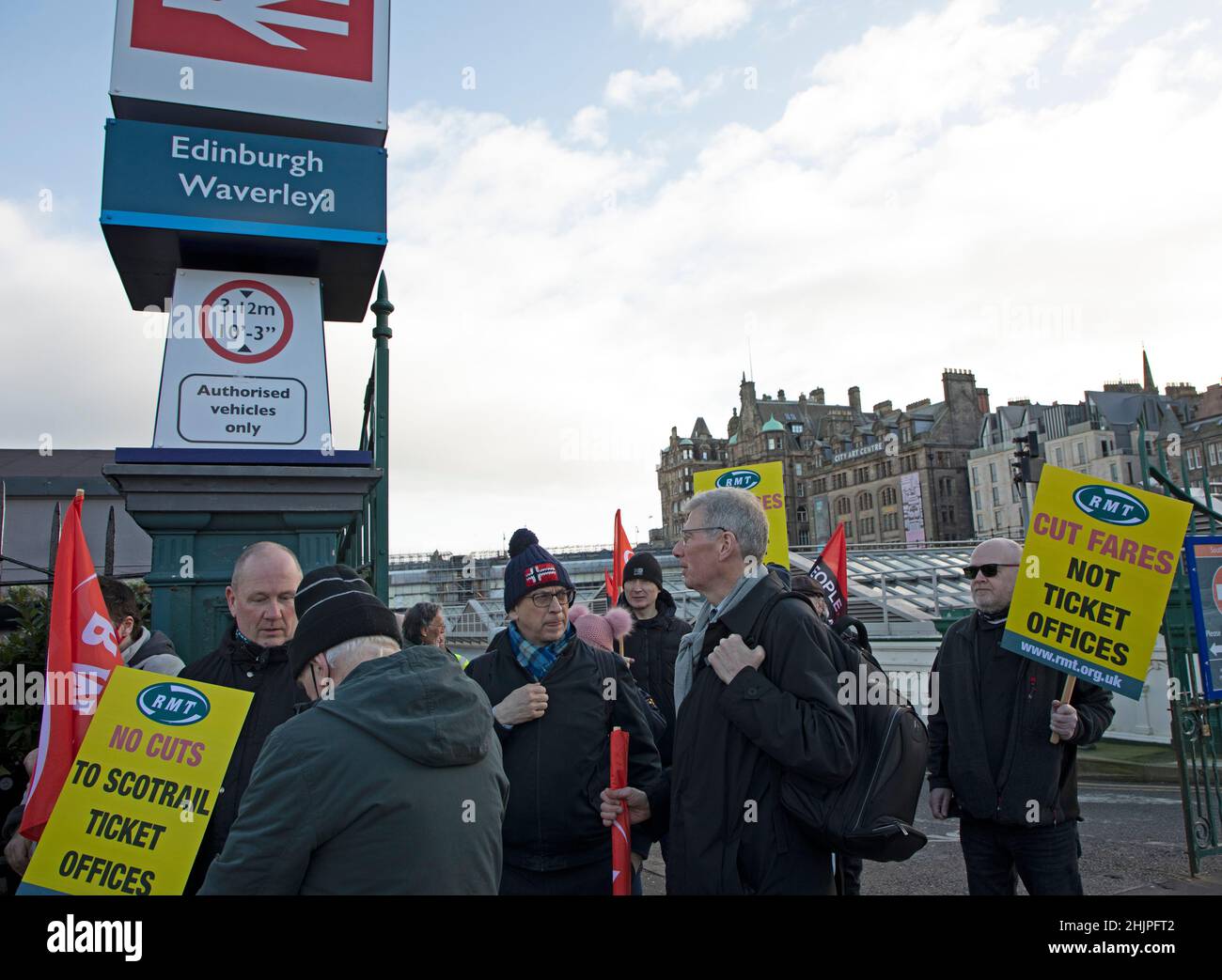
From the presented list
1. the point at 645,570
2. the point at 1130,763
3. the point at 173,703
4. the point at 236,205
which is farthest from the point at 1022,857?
the point at 1130,763

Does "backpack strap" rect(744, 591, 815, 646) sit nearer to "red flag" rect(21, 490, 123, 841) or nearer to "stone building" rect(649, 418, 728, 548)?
"red flag" rect(21, 490, 123, 841)

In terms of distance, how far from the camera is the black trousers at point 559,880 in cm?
321

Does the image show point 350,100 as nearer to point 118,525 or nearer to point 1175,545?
point 1175,545

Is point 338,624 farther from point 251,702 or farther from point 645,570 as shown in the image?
point 645,570

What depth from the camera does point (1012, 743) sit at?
399 cm

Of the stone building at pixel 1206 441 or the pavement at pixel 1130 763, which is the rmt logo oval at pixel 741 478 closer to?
the pavement at pixel 1130 763

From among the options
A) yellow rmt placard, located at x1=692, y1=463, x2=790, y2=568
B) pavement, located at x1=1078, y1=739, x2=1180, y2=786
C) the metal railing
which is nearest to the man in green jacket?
the metal railing

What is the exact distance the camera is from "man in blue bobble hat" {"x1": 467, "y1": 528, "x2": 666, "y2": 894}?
3227mm

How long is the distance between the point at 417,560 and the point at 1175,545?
7257 cm

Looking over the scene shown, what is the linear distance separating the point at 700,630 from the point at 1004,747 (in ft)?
6.31

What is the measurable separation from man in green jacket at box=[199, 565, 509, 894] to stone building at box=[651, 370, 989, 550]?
212 feet

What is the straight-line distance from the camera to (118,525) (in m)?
20.5
